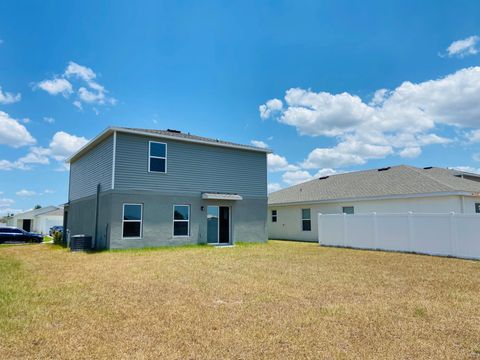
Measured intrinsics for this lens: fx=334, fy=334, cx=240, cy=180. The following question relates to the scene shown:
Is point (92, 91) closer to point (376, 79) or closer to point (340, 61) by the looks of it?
point (340, 61)

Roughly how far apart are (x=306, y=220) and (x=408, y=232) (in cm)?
935

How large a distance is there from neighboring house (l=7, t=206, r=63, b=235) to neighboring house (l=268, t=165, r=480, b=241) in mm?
31524

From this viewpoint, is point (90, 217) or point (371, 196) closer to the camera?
point (90, 217)

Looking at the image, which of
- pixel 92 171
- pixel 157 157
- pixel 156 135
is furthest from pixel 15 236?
pixel 156 135

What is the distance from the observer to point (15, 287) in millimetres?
7500

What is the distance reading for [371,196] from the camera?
63.0 feet

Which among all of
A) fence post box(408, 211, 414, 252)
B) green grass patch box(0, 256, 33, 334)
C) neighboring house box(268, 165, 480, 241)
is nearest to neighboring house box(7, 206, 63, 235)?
neighboring house box(268, 165, 480, 241)

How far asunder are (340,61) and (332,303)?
49.5 feet

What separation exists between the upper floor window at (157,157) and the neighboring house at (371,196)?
10609mm

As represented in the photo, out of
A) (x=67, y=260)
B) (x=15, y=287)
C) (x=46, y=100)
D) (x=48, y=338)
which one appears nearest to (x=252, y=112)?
(x=46, y=100)

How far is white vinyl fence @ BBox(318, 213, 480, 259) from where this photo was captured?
12203mm

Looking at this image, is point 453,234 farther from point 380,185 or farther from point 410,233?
point 380,185

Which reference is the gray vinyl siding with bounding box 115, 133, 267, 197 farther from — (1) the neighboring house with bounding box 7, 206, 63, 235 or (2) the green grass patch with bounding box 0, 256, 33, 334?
(1) the neighboring house with bounding box 7, 206, 63, 235

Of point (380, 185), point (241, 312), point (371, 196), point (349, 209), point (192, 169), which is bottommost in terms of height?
point (241, 312)
